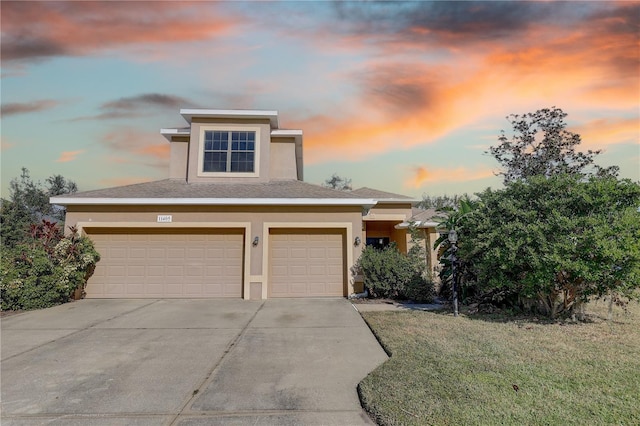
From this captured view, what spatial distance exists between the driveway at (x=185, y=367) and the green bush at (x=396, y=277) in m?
2.46

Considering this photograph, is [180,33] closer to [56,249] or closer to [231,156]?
[231,156]

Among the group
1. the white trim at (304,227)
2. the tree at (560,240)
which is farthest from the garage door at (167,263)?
the tree at (560,240)

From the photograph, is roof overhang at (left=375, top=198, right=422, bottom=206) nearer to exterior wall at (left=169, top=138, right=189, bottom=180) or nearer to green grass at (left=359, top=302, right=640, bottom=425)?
exterior wall at (left=169, top=138, right=189, bottom=180)

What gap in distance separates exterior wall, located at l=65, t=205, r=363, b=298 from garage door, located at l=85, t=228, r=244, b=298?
326 millimetres

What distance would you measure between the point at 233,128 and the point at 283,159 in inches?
95.4

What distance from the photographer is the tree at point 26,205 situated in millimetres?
21922

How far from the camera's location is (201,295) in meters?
10.2

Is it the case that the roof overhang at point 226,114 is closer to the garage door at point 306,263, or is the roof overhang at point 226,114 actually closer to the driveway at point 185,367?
the garage door at point 306,263

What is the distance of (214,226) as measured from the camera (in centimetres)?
1030

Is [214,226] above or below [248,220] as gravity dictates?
below

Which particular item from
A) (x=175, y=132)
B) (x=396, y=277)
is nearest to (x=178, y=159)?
(x=175, y=132)

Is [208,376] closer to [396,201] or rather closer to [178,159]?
[178,159]

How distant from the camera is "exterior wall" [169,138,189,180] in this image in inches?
516

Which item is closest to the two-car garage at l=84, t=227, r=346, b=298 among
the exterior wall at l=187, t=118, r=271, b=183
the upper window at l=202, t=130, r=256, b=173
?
the exterior wall at l=187, t=118, r=271, b=183
